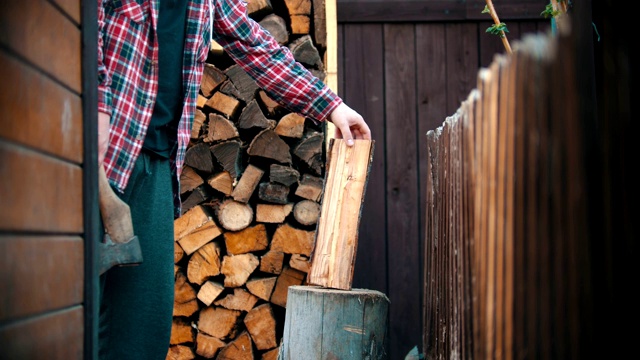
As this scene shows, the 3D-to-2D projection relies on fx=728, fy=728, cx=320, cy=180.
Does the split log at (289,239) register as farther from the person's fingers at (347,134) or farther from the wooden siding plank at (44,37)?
the wooden siding plank at (44,37)

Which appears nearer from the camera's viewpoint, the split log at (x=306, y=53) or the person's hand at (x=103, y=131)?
the person's hand at (x=103, y=131)

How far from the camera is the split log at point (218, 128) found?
11.6 ft

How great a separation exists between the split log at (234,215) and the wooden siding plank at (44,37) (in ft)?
6.91

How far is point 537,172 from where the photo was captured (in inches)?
48.2

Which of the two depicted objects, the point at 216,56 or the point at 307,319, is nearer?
the point at 307,319

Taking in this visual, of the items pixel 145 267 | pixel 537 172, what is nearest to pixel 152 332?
pixel 145 267

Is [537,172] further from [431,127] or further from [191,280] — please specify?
[431,127]

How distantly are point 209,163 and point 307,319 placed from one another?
1294mm

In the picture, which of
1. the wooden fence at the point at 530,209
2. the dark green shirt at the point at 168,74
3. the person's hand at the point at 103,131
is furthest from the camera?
the dark green shirt at the point at 168,74

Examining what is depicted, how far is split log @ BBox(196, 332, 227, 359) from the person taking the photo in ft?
11.7

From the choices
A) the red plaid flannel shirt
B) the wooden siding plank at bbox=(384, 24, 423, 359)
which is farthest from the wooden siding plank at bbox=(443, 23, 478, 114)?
the red plaid flannel shirt

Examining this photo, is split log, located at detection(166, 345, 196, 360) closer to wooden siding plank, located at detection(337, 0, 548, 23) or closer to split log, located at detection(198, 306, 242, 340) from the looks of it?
split log, located at detection(198, 306, 242, 340)

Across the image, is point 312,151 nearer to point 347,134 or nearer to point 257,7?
point 257,7

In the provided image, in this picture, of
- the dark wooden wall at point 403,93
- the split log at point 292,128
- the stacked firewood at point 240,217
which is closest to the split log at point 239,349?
the stacked firewood at point 240,217
